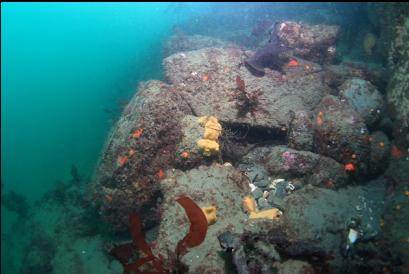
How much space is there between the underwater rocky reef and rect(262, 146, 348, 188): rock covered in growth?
26mm

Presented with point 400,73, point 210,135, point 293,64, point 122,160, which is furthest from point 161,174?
point 400,73

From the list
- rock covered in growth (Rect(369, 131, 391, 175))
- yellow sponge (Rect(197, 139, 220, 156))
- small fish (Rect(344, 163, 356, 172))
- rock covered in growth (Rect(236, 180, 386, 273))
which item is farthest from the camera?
rock covered in growth (Rect(369, 131, 391, 175))

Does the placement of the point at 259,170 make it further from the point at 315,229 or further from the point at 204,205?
the point at 315,229

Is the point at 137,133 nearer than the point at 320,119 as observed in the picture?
Yes

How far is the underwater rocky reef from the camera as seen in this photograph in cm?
452

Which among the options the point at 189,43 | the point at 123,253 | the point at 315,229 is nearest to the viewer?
the point at 315,229

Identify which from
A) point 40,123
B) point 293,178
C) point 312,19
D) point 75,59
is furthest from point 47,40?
point 293,178

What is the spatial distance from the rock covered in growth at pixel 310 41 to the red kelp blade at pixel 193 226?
6.72 metres

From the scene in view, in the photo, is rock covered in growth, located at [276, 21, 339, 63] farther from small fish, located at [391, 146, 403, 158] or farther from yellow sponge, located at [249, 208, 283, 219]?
yellow sponge, located at [249, 208, 283, 219]

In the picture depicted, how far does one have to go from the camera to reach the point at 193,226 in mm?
4617

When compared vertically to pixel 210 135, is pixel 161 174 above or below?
below

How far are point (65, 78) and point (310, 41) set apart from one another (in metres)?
61.9

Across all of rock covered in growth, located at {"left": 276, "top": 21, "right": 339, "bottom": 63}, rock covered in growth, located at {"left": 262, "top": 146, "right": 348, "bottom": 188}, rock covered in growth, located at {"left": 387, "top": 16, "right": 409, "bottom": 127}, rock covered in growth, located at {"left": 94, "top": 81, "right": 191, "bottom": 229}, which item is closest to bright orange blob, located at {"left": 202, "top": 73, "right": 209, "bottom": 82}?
rock covered in growth, located at {"left": 94, "top": 81, "right": 191, "bottom": 229}

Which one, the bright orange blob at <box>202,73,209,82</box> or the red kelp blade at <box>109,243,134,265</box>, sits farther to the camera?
the bright orange blob at <box>202,73,209,82</box>
